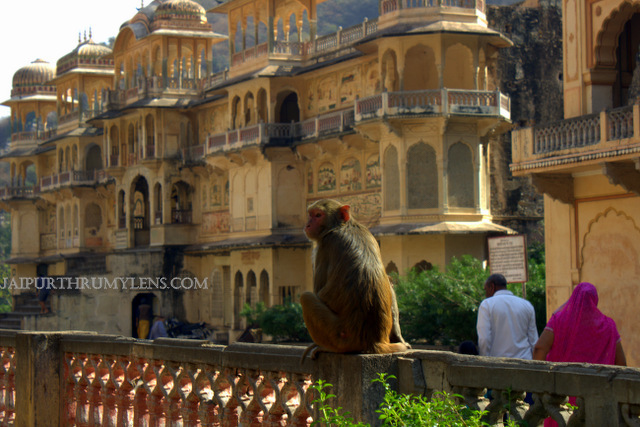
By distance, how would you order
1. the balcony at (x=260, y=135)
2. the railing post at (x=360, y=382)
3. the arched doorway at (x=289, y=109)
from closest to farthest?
1. the railing post at (x=360, y=382)
2. the balcony at (x=260, y=135)
3. the arched doorway at (x=289, y=109)

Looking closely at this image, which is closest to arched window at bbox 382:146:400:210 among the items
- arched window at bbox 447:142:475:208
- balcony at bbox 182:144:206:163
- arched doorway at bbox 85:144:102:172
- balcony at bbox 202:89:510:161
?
balcony at bbox 202:89:510:161

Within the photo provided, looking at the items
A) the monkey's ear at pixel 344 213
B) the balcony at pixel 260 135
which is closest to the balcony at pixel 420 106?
the balcony at pixel 260 135

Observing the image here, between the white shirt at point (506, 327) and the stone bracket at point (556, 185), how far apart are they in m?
7.58

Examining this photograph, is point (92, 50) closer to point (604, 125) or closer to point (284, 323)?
point (284, 323)

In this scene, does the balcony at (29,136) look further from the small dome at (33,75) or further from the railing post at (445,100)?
the railing post at (445,100)

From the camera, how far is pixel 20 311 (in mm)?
38875

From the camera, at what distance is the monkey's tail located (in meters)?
5.10

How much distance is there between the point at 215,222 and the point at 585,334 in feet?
97.8

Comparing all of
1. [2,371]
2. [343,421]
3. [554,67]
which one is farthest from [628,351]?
[554,67]

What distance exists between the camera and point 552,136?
15.2 m

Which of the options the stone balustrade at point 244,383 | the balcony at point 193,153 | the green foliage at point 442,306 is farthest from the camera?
the balcony at point 193,153

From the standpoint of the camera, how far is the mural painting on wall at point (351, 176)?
93.7 ft

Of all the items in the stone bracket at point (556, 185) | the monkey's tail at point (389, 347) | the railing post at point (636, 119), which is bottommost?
the monkey's tail at point (389, 347)

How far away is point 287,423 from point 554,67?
2658cm
